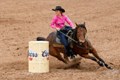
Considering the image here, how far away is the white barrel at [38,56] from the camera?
39.3 feet

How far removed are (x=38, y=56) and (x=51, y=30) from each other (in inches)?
362

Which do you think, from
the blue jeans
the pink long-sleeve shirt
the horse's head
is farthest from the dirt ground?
the pink long-sleeve shirt

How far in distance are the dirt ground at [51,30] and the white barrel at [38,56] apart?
218 mm

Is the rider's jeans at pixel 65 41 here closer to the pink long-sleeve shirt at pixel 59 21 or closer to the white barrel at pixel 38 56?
the pink long-sleeve shirt at pixel 59 21

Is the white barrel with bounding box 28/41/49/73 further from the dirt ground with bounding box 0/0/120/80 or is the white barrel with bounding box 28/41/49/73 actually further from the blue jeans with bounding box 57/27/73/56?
the blue jeans with bounding box 57/27/73/56

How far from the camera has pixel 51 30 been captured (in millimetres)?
21188

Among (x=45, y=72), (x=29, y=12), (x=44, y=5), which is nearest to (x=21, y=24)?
(x=29, y=12)

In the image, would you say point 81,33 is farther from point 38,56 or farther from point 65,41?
point 38,56

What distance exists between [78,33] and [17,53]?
465cm

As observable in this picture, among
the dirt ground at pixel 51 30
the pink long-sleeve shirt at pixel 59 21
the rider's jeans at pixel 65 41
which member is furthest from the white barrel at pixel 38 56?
the pink long-sleeve shirt at pixel 59 21

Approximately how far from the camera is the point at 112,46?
17.2 m

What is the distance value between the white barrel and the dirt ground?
218mm

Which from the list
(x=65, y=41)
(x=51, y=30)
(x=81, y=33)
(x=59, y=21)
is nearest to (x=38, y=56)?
(x=65, y=41)

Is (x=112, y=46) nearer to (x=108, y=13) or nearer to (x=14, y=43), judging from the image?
(x=14, y=43)
